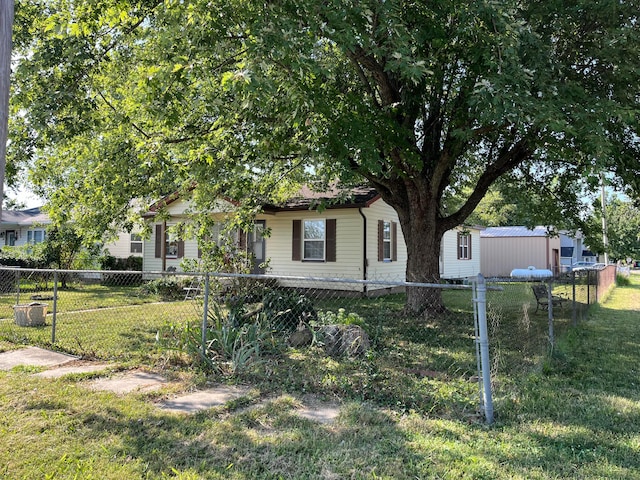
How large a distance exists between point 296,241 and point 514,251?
19.4 m

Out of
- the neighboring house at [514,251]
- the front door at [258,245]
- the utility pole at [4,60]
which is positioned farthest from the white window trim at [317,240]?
the neighboring house at [514,251]

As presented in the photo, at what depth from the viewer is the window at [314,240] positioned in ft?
49.6

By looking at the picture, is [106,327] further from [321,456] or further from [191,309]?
[321,456]

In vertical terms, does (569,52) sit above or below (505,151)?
above

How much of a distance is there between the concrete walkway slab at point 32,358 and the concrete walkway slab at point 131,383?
121 cm

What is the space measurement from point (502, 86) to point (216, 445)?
17.1ft

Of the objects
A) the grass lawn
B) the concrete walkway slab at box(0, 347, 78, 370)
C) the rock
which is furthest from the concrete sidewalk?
the rock

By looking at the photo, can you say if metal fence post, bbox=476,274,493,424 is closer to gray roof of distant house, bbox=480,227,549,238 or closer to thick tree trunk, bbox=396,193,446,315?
thick tree trunk, bbox=396,193,446,315

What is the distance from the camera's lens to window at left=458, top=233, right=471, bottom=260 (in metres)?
23.2

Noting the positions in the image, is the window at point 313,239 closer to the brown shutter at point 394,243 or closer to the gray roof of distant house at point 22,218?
the brown shutter at point 394,243

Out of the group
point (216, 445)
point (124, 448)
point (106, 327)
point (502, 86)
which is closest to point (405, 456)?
point (216, 445)

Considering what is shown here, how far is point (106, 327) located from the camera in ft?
28.8

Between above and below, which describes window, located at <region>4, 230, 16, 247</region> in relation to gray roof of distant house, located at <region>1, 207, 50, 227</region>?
below

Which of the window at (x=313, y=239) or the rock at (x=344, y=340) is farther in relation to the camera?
the window at (x=313, y=239)
